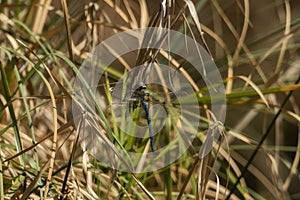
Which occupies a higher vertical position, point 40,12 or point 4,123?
point 40,12

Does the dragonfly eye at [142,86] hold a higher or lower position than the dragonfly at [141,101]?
higher

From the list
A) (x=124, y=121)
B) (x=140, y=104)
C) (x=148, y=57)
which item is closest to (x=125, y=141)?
(x=124, y=121)

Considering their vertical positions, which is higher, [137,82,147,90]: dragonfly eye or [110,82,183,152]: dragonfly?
[137,82,147,90]: dragonfly eye

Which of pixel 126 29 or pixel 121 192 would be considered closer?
pixel 121 192

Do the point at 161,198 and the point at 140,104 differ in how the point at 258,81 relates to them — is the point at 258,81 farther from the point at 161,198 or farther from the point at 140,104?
the point at 140,104

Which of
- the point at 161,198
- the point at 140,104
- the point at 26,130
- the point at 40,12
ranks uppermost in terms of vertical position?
the point at 40,12

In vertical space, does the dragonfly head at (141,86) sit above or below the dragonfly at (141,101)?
above

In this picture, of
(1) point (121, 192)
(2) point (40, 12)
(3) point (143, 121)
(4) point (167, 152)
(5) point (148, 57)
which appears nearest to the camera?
(5) point (148, 57)

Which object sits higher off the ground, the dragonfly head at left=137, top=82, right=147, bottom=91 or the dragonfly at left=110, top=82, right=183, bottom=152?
the dragonfly head at left=137, top=82, right=147, bottom=91
